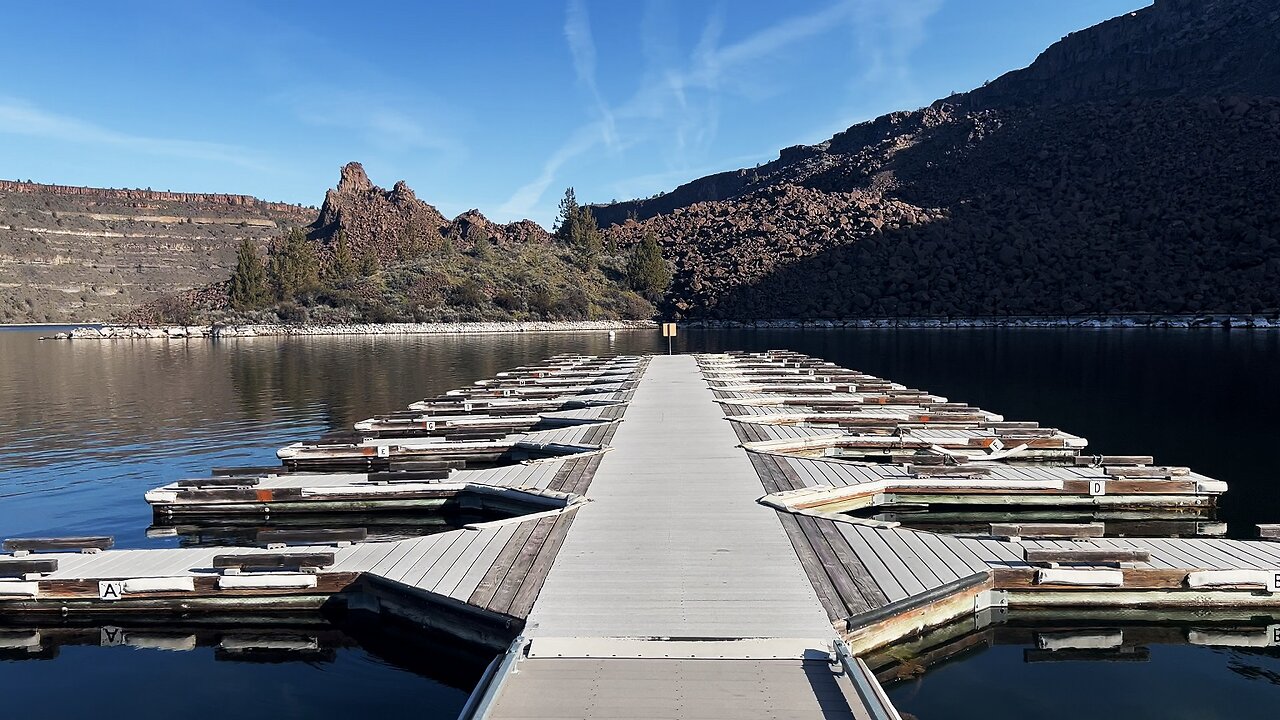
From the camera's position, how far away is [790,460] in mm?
15883

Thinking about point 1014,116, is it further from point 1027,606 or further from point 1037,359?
point 1027,606

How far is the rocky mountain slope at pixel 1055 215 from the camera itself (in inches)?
3622

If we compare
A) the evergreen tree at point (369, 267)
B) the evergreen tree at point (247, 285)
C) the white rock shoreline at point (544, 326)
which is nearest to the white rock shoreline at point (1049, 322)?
the white rock shoreline at point (544, 326)

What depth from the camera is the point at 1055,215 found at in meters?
110

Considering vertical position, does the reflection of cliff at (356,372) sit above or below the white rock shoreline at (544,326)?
below

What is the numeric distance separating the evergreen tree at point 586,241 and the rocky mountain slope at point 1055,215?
13.6 meters

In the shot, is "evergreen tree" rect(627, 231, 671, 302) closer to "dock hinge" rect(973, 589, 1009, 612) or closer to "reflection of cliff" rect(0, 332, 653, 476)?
"reflection of cliff" rect(0, 332, 653, 476)

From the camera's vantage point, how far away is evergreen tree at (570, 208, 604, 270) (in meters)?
129

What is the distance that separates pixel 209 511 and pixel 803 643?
43.4ft

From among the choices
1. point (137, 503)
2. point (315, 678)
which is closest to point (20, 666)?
point (315, 678)

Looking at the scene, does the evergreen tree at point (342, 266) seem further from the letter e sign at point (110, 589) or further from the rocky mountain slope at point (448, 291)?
the letter e sign at point (110, 589)

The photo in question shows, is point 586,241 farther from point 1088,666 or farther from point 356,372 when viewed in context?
point 1088,666

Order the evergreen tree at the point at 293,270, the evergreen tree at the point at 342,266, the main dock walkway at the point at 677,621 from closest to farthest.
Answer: the main dock walkway at the point at 677,621 → the evergreen tree at the point at 293,270 → the evergreen tree at the point at 342,266

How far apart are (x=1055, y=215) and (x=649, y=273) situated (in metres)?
59.6
